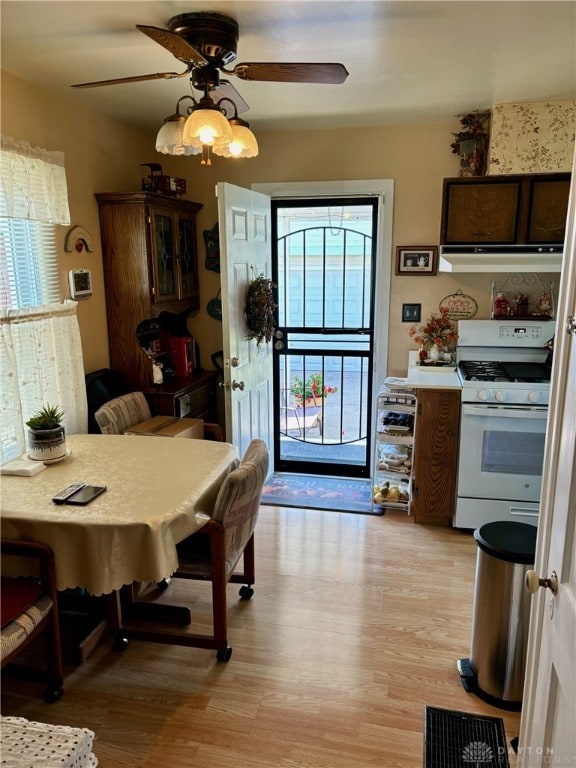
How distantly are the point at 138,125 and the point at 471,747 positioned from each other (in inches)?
154

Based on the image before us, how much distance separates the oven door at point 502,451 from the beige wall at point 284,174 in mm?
905

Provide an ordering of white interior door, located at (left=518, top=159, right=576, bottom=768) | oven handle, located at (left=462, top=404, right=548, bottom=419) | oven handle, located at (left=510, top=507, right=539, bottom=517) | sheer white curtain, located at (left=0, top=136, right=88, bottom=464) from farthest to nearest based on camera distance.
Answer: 1. oven handle, located at (left=510, top=507, right=539, bottom=517)
2. oven handle, located at (left=462, top=404, right=548, bottom=419)
3. sheer white curtain, located at (left=0, top=136, right=88, bottom=464)
4. white interior door, located at (left=518, top=159, right=576, bottom=768)

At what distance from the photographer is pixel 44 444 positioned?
2.41 meters

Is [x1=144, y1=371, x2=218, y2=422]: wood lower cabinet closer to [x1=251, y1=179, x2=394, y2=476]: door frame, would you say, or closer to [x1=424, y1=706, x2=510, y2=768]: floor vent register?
[x1=251, y1=179, x2=394, y2=476]: door frame

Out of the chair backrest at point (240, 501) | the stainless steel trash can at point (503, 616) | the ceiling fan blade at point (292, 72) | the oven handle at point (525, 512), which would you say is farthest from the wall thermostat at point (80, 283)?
the oven handle at point (525, 512)

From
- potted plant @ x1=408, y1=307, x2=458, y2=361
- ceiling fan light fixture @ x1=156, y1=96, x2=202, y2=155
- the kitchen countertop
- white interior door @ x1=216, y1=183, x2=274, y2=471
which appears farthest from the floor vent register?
ceiling fan light fixture @ x1=156, y1=96, x2=202, y2=155

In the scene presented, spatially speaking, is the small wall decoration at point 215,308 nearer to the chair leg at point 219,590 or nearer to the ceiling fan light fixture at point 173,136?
the ceiling fan light fixture at point 173,136

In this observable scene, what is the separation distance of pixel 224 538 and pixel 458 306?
2514 mm

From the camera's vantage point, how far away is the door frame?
381 centimetres

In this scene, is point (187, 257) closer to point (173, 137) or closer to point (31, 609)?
point (173, 137)

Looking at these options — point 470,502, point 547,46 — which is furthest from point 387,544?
point 547,46

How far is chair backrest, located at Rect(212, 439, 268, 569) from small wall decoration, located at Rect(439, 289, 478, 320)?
2.02m

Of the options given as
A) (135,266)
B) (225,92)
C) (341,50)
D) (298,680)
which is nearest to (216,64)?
(225,92)

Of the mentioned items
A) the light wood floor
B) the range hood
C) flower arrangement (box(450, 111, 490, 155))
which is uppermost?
flower arrangement (box(450, 111, 490, 155))
